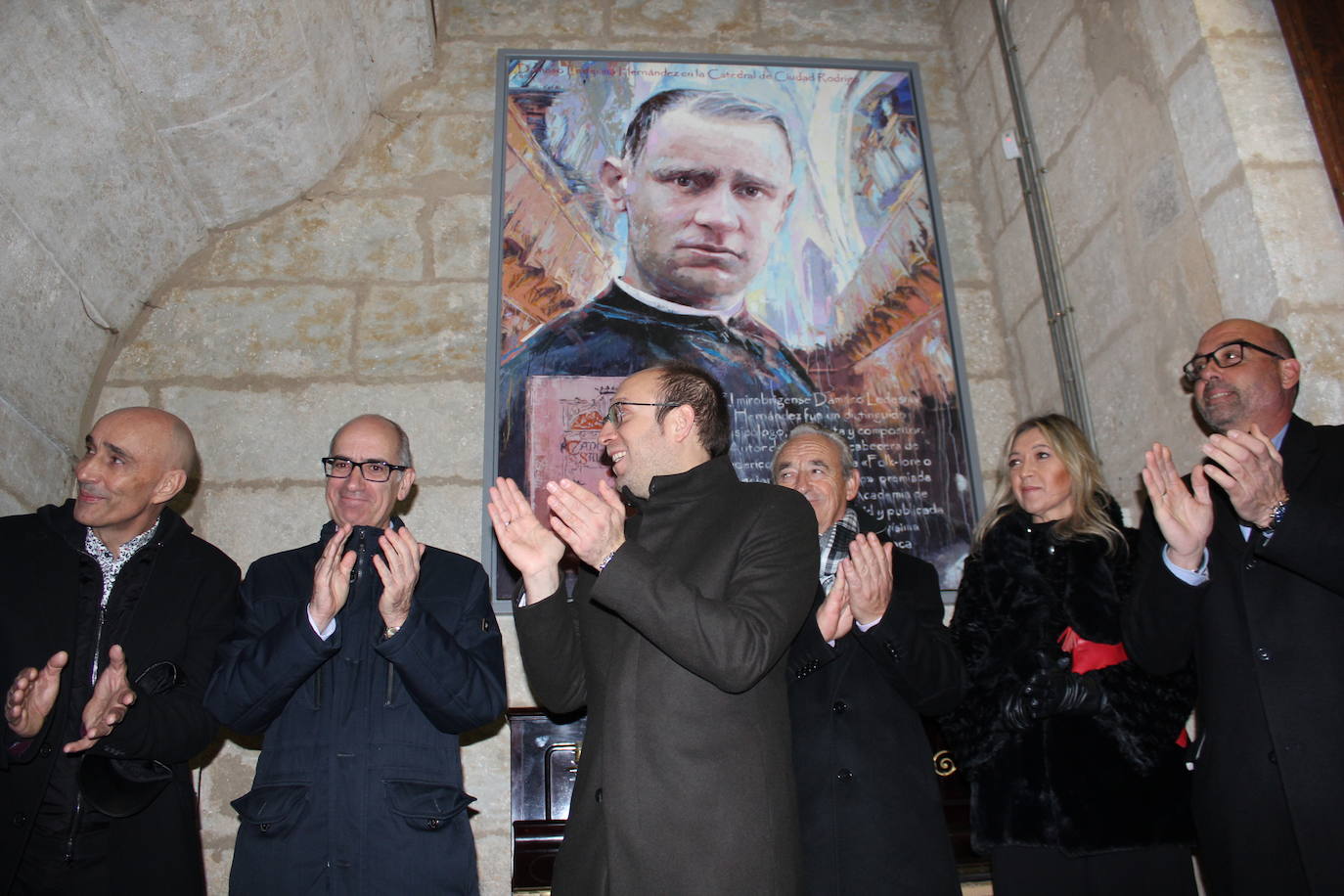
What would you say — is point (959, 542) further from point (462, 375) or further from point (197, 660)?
point (197, 660)

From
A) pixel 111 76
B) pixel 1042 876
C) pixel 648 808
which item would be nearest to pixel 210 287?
pixel 111 76

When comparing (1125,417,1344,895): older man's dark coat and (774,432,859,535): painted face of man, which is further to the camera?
(774,432,859,535): painted face of man

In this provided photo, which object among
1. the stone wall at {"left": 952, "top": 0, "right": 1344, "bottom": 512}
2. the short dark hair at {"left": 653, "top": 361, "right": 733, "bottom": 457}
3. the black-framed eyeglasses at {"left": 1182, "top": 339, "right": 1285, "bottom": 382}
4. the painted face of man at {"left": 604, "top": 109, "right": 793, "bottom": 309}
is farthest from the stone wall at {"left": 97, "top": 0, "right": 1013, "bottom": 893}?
the short dark hair at {"left": 653, "top": 361, "right": 733, "bottom": 457}

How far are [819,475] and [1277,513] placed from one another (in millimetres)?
1164

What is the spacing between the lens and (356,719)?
2.25m

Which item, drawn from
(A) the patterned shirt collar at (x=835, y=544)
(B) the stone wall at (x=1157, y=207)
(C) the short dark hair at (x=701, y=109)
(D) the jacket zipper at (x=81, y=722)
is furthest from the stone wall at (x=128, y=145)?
(B) the stone wall at (x=1157, y=207)

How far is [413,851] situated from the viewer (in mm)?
2127

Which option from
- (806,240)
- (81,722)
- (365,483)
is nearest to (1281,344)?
(806,240)

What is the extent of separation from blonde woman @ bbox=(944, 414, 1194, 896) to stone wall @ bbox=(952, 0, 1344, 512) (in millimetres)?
710

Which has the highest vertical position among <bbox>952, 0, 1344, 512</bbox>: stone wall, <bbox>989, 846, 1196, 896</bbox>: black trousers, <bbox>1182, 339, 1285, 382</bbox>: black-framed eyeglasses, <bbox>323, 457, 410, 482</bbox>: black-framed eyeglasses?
<bbox>952, 0, 1344, 512</bbox>: stone wall

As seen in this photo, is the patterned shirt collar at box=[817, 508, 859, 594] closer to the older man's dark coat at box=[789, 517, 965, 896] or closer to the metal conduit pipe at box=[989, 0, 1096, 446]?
the older man's dark coat at box=[789, 517, 965, 896]

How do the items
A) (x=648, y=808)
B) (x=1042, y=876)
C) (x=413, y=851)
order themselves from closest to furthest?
1. (x=648, y=808)
2. (x=413, y=851)
3. (x=1042, y=876)

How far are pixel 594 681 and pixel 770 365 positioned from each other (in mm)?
2141

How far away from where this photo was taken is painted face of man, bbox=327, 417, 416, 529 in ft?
8.50
